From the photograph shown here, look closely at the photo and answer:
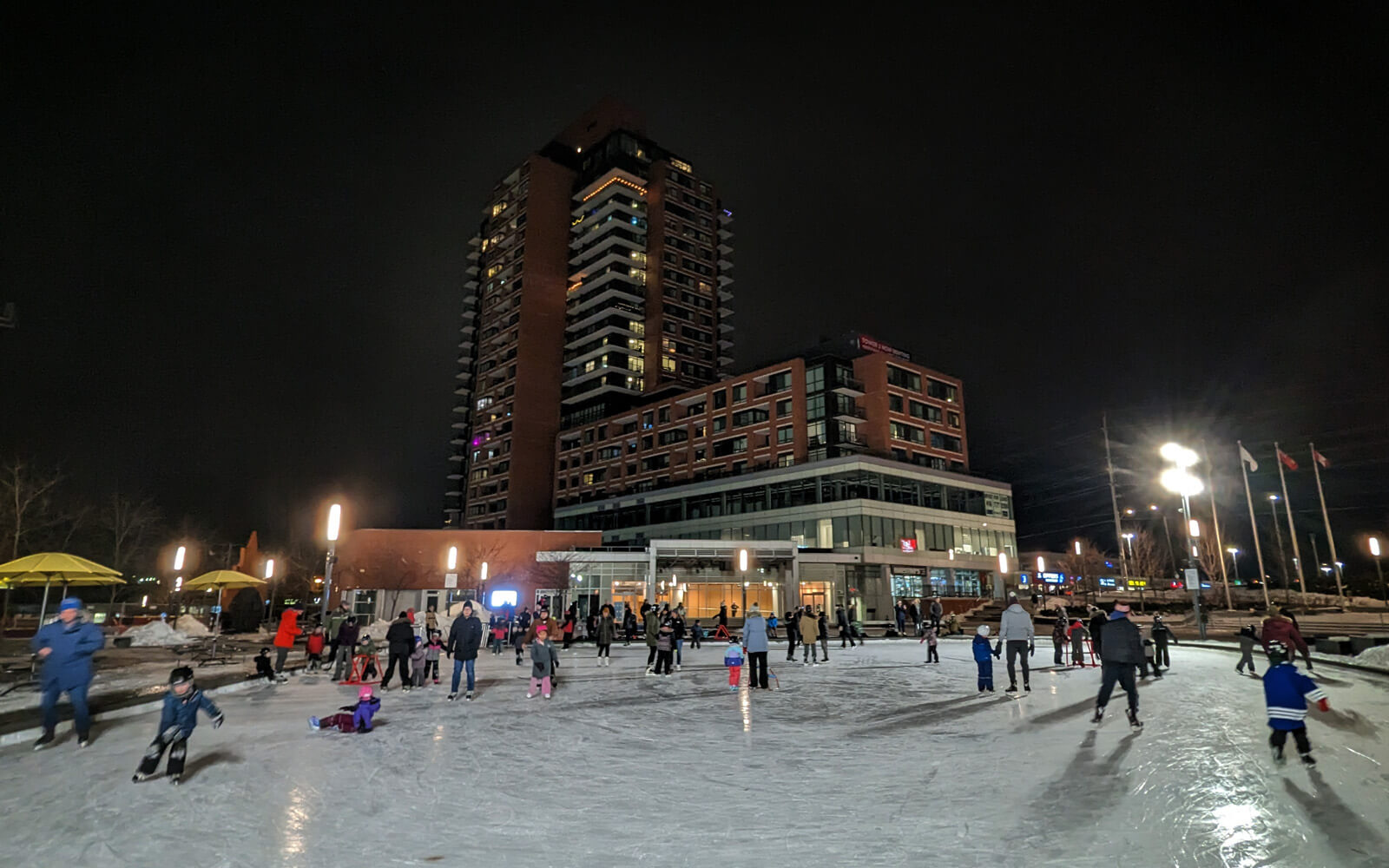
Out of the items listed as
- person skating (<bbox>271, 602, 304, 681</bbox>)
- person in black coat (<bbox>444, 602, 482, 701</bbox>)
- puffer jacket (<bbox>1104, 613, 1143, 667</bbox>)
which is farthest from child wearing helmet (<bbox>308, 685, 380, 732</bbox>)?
puffer jacket (<bbox>1104, 613, 1143, 667</bbox>)

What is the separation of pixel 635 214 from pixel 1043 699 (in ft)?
327

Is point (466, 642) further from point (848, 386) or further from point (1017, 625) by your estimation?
point (848, 386)

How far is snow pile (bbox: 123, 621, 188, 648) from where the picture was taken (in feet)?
94.1

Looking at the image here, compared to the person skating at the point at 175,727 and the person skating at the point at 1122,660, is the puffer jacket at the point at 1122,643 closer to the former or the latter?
the person skating at the point at 1122,660

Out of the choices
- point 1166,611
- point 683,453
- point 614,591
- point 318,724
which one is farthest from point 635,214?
point 318,724

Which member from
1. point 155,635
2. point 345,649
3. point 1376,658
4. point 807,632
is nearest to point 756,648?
point 807,632

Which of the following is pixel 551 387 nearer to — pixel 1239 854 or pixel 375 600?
pixel 375 600

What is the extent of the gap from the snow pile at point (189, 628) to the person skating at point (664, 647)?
26073mm

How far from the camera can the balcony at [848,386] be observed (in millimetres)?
65875

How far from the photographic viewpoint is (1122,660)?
33.9ft

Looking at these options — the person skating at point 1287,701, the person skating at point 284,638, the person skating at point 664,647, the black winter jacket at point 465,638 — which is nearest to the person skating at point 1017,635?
the person skating at point 1287,701

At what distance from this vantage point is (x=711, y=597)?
2120 inches

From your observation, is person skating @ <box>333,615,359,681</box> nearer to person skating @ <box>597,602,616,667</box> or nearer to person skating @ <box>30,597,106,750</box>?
person skating @ <box>597,602,616,667</box>

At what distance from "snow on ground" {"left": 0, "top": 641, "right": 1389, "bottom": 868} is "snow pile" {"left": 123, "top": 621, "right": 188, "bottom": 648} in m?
22.0
